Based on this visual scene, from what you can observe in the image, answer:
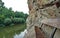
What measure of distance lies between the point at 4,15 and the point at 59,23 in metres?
7.41

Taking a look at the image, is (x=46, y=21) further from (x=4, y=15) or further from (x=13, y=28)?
(x=4, y=15)

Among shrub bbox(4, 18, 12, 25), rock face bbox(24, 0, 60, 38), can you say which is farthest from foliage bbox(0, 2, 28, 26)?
rock face bbox(24, 0, 60, 38)

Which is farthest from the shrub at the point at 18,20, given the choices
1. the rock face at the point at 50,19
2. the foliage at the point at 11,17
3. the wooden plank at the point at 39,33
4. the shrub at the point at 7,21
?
the wooden plank at the point at 39,33

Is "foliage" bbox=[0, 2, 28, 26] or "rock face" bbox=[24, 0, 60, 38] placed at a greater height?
"rock face" bbox=[24, 0, 60, 38]

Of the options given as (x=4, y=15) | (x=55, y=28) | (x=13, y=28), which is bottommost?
(x=13, y=28)

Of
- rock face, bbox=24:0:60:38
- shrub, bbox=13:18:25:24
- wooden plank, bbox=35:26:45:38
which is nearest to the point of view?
rock face, bbox=24:0:60:38

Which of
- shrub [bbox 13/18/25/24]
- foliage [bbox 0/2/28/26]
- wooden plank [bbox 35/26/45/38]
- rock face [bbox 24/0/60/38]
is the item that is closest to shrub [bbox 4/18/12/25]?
foliage [bbox 0/2/28/26]

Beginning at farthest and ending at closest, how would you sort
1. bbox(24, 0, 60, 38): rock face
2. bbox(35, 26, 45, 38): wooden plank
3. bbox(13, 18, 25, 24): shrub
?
bbox(13, 18, 25, 24): shrub → bbox(35, 26, 45, 38): wooden plank → bbox(24, 0, 60, 38): rock face

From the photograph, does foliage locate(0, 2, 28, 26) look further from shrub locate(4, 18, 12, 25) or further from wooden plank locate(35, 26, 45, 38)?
wooden plank locate(35, 26, 45, 38)

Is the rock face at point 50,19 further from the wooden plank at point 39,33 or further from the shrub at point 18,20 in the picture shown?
the shrub at point 18,20

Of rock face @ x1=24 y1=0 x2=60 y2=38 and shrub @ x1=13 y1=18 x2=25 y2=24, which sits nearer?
rock face @ x1=24 y1=0 x2=60 y2=38

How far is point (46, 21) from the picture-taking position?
1.01 metres

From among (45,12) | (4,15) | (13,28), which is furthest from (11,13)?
(45,12)

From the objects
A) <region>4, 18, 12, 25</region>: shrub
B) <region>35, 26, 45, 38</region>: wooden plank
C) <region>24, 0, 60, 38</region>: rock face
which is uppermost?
<region>24, 0, 60, 38</region>: rock face
